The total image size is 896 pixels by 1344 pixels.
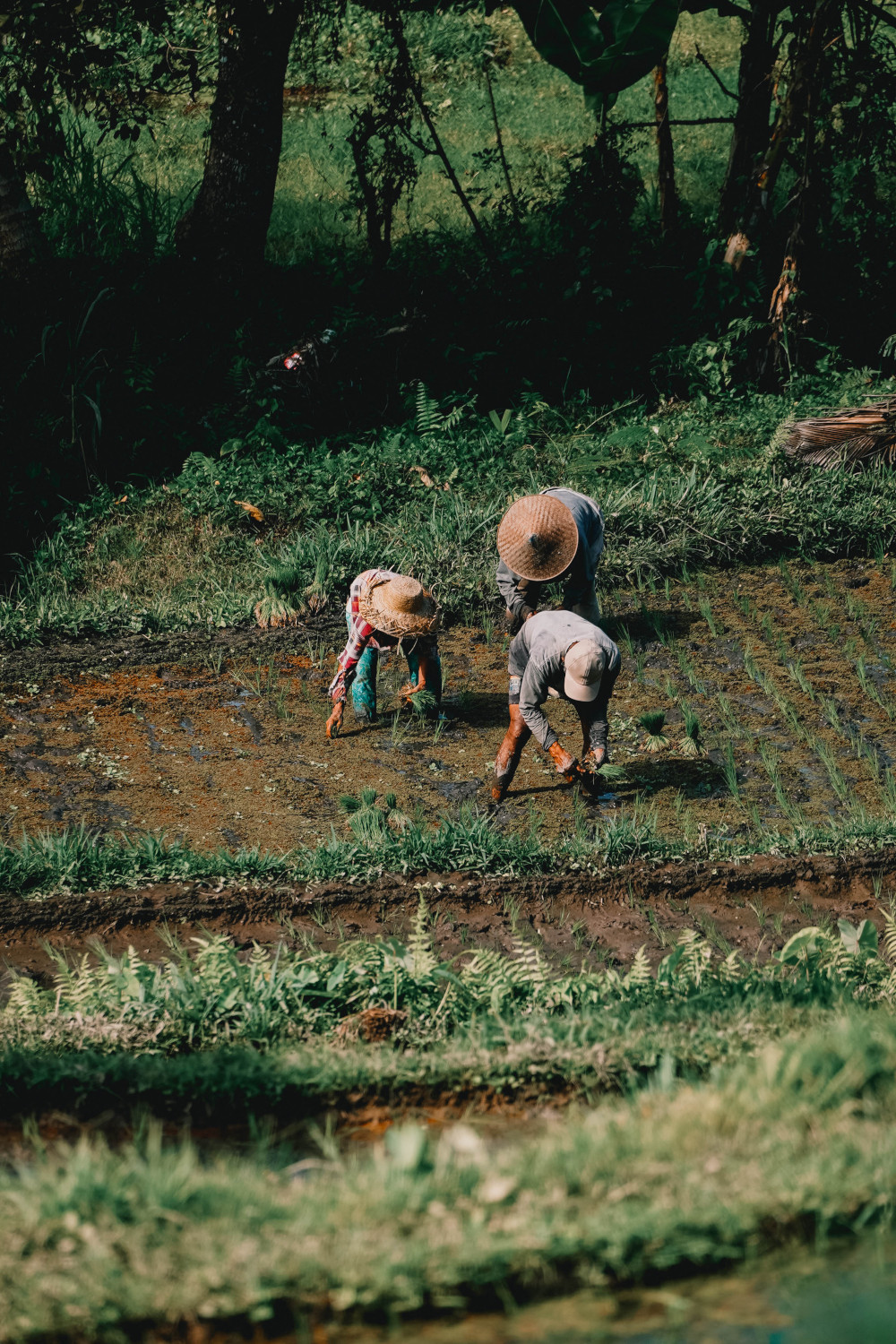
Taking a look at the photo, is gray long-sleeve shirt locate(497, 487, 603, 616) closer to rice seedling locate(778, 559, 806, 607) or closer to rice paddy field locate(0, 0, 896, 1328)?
rice paddy field locate(0, 0, 896, 1328)

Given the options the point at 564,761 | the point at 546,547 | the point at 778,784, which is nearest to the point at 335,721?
the point at 564,761

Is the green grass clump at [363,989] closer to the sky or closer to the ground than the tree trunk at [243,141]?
closer to the ground

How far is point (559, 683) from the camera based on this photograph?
525cm

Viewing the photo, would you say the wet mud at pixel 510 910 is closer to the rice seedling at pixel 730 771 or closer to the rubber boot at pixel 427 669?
the rice seedling at pixel 730 771

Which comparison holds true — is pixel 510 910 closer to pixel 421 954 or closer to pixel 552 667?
pixel 421 954

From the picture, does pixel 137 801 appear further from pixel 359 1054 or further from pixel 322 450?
pixel 322 450

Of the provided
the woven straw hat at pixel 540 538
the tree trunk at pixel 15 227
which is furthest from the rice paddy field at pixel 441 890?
the woven straw hat at pixel 540 538

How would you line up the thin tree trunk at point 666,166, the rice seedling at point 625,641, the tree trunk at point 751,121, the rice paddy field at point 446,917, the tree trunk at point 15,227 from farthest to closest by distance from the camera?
1. the thin tree trunk at point 666,166
2. the tree trunk at point 751,121
3. the tree trunk at point 15,227
4. the rice seedling at point 625,641
5. the rice paddy field at point 446,917

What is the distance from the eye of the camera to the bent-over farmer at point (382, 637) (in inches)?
220

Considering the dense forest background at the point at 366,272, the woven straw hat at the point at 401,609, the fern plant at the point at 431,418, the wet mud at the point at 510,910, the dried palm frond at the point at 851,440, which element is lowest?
the wet mud at the point at 510,910

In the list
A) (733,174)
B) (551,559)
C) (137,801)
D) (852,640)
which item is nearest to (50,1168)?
(137,801)

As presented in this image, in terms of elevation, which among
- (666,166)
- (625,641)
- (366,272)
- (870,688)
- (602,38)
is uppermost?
(666,166)

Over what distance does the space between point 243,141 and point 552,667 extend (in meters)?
6.85

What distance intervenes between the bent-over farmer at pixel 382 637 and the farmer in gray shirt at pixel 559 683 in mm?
478
